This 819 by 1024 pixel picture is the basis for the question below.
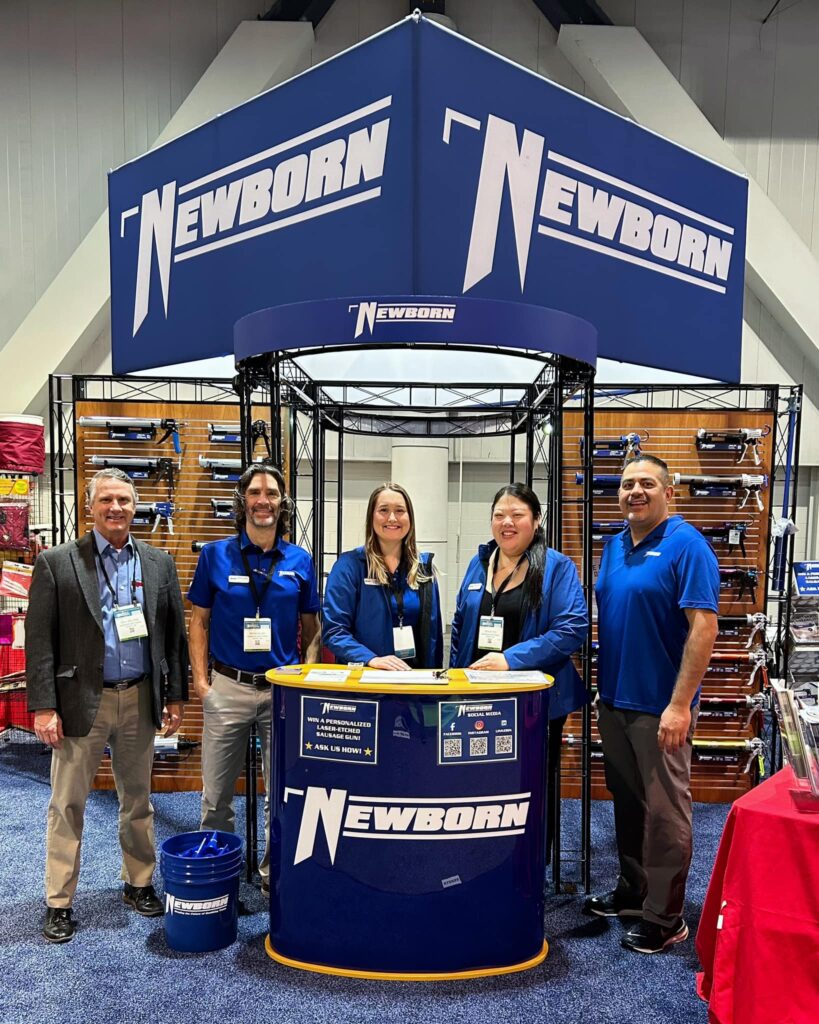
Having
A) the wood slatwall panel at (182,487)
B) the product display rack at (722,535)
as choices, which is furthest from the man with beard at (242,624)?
the product display rack at (722,535)

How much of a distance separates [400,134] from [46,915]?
3.66 metres

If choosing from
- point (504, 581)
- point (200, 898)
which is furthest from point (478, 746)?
point (200, 898)

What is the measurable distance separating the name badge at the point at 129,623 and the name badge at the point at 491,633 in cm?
133

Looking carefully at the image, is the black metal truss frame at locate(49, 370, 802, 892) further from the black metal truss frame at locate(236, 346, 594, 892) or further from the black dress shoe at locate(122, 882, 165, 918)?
the black dress shoe at locate(122, 882, 165, 918)

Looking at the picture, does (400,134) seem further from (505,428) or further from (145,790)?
(145,790)

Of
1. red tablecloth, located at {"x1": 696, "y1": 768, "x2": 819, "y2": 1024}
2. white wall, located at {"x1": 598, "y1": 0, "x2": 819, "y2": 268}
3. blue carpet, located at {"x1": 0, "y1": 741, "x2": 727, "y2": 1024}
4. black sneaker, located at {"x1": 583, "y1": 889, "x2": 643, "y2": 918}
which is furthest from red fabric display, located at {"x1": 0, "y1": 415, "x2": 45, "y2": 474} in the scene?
white wall, located at {"x1": 598, "y1": 0, "x2": 819, "y2": 268}

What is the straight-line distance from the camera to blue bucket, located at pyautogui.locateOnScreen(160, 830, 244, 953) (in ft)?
8.64

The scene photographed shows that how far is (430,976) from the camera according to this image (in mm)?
2451

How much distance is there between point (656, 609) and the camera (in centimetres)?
271

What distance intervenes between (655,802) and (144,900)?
2096mm

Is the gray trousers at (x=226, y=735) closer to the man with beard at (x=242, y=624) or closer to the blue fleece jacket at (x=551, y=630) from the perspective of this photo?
the man with beard at (x=242, y=624)

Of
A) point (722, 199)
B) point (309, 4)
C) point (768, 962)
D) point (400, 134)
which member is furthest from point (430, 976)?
point (309, 4)

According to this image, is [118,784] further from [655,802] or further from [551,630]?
[655,802]

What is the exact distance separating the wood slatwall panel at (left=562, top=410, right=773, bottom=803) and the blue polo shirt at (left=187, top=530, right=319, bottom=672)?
6.43 ft
